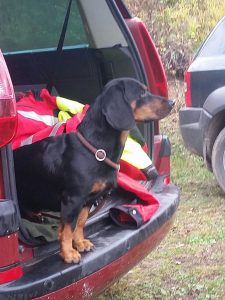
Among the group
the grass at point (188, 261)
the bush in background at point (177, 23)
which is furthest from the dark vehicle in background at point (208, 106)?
the bush in background at point (177, 23)

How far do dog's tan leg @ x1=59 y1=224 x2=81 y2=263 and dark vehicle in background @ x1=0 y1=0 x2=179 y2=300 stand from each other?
0.13 ft

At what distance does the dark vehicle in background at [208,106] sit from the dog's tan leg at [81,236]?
3.28 m

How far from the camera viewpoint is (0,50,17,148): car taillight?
244 cm

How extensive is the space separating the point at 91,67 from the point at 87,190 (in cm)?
170

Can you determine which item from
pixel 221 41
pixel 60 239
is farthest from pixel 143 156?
pixel 221 41

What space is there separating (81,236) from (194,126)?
347 centimetres

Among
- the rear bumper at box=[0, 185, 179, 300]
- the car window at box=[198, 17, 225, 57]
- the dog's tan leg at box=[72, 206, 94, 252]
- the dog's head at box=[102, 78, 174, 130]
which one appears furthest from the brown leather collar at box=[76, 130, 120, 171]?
the car window at box=[198, 17, 225, 57]

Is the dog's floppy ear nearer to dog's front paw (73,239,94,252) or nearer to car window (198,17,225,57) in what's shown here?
dog's front paw (73,239,94,252)

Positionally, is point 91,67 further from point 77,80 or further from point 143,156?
point 143,156

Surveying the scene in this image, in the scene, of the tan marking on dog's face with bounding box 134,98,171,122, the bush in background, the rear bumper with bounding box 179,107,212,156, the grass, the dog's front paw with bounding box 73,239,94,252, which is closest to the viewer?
the dog's front paw with bounding box 73,239,94,252

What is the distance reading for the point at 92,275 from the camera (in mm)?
2783

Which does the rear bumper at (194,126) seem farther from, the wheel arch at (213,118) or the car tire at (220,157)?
the car tire at (220,157)

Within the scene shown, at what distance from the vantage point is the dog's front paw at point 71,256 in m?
2.77

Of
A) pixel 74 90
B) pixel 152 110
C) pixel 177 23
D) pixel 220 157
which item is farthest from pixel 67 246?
pixel 177 23
